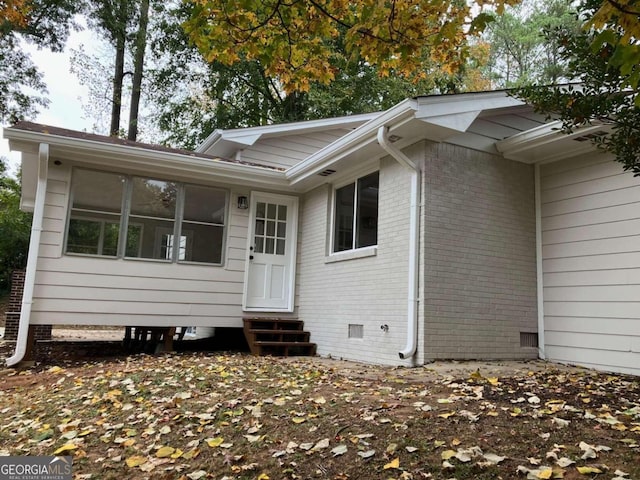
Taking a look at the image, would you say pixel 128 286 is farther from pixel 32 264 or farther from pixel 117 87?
pixel 117 87

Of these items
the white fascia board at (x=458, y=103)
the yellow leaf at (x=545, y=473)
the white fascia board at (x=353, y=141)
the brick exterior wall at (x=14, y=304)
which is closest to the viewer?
the yellow leaf at (x=545, y=473)

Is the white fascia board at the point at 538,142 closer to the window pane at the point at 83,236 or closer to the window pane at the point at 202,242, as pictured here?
the window pane at the point at 202,242

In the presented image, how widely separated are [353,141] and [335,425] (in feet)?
13.3

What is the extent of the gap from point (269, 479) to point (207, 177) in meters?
5.83

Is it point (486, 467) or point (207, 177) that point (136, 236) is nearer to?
point (207, 177)

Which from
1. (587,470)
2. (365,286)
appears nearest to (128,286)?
(365,286)

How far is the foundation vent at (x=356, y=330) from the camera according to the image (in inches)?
262

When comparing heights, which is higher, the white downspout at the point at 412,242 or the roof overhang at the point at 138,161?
the roof overhang at the point at 138,161

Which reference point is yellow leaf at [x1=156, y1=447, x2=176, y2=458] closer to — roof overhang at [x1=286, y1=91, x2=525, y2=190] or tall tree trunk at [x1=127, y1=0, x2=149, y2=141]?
roof overhang at [x1=286, y1=91, x2=525, y2=190]

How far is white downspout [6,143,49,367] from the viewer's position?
6.45 m

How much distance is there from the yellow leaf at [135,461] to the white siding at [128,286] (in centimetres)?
447

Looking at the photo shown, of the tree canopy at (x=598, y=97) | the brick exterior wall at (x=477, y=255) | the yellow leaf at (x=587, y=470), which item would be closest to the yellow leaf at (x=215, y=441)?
the yellow leaf at (x=587, y=470)

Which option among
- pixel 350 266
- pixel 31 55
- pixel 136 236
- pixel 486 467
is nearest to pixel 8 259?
pixel 31 55

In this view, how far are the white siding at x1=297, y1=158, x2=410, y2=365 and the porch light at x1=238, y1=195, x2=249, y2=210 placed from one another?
111 cm
